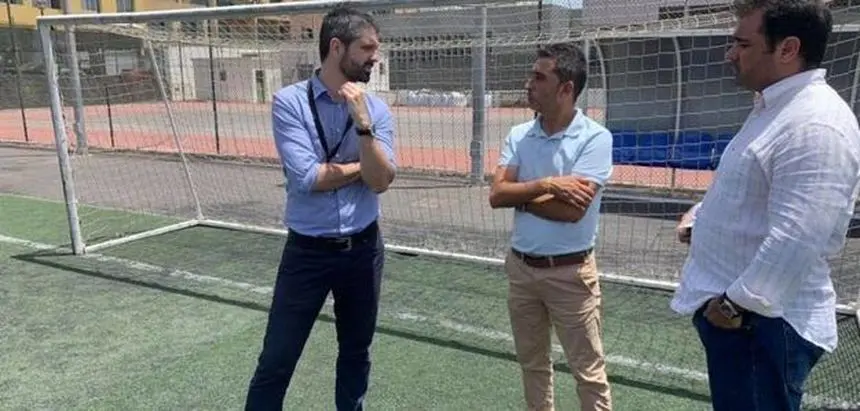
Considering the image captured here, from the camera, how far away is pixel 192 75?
891cm

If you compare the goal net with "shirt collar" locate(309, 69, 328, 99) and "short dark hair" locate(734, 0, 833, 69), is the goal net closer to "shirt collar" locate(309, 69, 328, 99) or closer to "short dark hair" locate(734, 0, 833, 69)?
"shirt collar" locate(309, 69, 328, 99)

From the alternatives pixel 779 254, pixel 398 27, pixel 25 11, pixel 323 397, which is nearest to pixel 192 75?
pixel 398 27

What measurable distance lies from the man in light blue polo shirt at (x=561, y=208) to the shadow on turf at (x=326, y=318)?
989 mm

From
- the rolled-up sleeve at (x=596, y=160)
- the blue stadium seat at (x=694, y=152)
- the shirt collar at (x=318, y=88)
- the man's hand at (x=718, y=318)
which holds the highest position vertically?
the shirt collar at (x=318, y=88)

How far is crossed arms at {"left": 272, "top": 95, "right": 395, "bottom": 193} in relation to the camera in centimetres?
258

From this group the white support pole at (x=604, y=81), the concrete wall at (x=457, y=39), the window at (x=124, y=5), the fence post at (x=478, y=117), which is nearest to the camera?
the concrete wall at (x=457, y=39)

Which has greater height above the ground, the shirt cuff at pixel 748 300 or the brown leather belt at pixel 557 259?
the shirt cuff at pixel 748 300

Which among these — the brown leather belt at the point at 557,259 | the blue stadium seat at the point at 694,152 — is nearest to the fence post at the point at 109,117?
the blue stadium seat at the point at 694,152

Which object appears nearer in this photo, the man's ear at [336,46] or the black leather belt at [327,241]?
the man's ear at [336,46]

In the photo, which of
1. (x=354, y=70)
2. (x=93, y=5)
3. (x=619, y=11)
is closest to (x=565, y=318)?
(x=354, y=70)

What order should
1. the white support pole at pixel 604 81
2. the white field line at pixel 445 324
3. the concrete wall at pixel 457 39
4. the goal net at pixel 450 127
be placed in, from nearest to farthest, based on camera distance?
the white field line at pixel 445 324, the goal net at pixel 450 127, the concrete wall at pixel 457 39, the white support pole at pixel 604 81

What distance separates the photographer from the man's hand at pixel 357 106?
98.5 inches

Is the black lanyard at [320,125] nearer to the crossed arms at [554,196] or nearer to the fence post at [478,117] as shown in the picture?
the crossed arms at [554,196]

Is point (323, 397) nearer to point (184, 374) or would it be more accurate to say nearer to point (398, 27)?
point (184, 374)
